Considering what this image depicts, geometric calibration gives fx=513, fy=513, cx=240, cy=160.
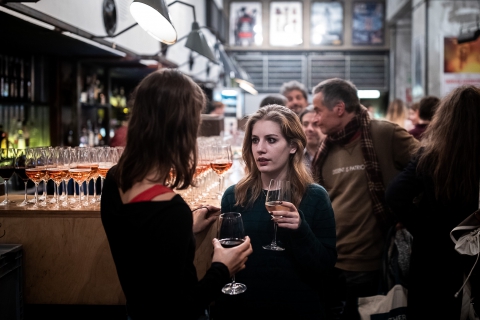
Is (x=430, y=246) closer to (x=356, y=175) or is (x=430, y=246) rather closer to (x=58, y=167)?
(x=356, y=175)

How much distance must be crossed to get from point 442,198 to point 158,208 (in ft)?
5.02

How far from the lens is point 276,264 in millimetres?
1995

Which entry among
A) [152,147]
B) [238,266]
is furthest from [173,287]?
[152,147]

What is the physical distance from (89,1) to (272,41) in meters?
9.15

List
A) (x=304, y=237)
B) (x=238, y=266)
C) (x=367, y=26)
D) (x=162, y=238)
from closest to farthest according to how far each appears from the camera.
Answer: (x=162, y=238)
(x=238, y=266)
(x=304, y=237)
(x=367, y=26)

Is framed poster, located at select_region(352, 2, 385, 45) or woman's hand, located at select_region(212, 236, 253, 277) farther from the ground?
framed poster, located at select_region(352, 2, 385, 45)

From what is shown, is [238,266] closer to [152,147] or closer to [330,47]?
[152,147]

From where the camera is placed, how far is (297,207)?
2.02 m

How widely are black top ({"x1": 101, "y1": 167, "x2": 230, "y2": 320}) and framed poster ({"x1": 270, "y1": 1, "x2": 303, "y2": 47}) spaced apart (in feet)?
41.8

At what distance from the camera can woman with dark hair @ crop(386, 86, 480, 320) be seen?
2.36 m

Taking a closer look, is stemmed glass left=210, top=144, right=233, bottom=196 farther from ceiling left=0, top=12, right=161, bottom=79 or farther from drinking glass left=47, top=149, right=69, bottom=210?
ceiling left=0, top=12, right=161, bottom=79

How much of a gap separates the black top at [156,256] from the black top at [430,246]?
1356 mm

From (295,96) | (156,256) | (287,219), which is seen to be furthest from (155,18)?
(295,96)

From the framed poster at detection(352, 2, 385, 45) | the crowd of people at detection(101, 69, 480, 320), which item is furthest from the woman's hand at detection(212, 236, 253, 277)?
the framed poster at detection(352, 2, 385, 45)
